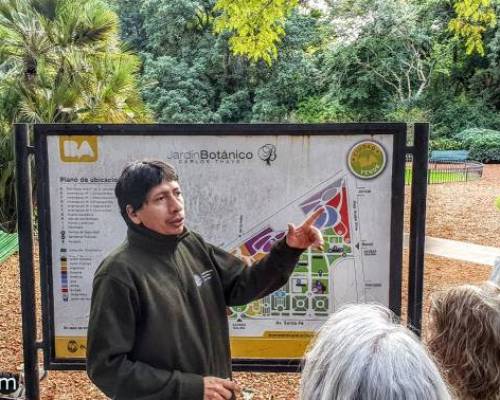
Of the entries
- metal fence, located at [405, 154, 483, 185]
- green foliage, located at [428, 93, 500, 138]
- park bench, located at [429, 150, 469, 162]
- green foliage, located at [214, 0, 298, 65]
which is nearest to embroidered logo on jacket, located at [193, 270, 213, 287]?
green foliage, located at [214, 0, 298, 65]

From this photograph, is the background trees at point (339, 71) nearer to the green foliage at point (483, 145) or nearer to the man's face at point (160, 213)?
the green foliage at point (483, 145)

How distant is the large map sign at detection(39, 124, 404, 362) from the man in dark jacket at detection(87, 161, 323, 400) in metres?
0.42

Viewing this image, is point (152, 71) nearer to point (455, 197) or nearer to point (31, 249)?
point (455, 197)

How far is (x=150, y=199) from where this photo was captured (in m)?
2.10

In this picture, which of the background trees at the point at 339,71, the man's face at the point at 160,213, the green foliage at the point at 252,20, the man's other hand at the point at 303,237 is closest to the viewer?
the man's face at the point at 160,213

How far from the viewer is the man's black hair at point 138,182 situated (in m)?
2.09

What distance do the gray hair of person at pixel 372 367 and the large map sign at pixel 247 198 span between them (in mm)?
1419

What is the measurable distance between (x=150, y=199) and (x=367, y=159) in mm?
1064

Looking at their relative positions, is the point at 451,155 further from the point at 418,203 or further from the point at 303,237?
the point at 303,237

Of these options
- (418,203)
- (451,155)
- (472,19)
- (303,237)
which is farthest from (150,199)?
(451,155)

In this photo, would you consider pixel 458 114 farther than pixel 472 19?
Yes

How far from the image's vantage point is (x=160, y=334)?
2.00m

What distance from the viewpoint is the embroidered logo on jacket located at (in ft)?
7.04

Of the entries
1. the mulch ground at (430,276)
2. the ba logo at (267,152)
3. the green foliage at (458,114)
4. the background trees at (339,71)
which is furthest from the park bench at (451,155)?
the ba logo at (267,152)
